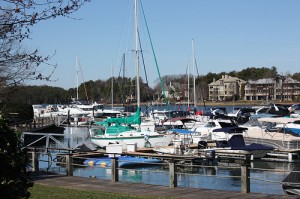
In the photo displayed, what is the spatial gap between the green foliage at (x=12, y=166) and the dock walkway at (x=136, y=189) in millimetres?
7952

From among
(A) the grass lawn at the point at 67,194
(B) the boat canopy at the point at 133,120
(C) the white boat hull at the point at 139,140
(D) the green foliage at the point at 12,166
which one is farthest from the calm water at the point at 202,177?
(B) the boat canopy at the point at 133,120

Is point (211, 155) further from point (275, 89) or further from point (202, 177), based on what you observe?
point (275, 89)

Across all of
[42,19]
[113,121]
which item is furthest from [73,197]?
[113,121]

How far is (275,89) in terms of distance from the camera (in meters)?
182

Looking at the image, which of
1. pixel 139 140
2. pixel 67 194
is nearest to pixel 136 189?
pixel 67 194

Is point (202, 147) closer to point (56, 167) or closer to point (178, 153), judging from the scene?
point (178, 153)

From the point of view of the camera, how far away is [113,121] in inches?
2077

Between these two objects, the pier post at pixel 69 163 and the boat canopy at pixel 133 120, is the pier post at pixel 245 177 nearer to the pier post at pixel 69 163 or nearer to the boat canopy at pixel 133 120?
the pier post at pixel 69 163

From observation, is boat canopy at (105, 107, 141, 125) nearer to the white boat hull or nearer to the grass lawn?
the white boat hull

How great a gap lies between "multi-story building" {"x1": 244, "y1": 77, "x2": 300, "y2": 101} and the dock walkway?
161 meters

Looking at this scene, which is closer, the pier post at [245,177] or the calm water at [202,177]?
the pier post at [245,177]

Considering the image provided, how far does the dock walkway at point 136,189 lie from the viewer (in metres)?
15.4

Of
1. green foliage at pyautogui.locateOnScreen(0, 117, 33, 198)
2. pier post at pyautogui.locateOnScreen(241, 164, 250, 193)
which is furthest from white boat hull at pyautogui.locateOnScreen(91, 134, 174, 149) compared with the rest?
green foliage at pyautogui.locateOnScreen(0, 117, 33, 198)

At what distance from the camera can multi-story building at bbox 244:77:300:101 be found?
17950 centimetres
